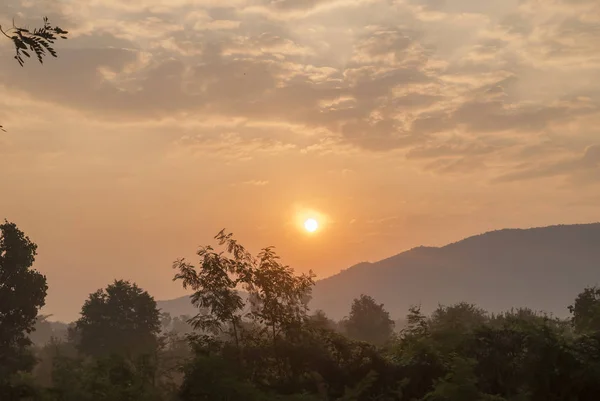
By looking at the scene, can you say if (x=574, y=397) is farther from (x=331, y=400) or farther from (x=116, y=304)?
(x=116, y=304)

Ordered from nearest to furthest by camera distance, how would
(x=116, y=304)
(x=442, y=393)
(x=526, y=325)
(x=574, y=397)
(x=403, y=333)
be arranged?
(x=442, y=393), (x=574, y=397), (x=526, y=325), (x=403, y=333), (x=116, y=304)

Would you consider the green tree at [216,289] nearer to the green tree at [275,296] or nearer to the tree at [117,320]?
the green tree at [275,296]

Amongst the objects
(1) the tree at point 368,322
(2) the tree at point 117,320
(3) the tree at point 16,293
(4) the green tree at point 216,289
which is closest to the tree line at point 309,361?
(4) the green tree at point 216,289

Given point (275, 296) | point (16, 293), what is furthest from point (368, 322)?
point (275, 296)

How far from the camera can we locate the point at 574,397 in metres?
21.7

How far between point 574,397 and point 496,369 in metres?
3.63

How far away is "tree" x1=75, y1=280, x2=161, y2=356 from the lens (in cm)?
7225

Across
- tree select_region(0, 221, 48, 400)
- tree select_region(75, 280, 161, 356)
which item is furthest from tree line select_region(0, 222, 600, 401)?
tree select_region(75, 280, 161, 356)

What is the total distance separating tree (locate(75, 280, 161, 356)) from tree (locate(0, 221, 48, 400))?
1844 cm

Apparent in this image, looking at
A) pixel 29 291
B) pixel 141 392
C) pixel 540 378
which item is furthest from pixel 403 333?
pixel 29 291

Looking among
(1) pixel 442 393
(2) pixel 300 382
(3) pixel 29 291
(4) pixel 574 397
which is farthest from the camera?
(3) pixel 29 291

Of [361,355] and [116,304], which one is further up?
[116,304]

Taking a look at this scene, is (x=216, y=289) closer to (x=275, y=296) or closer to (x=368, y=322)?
(x=275, y=296)

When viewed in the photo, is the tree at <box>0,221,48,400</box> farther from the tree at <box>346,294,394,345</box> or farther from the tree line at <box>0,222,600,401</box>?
the tree at <box>346,294,394,345</box>
